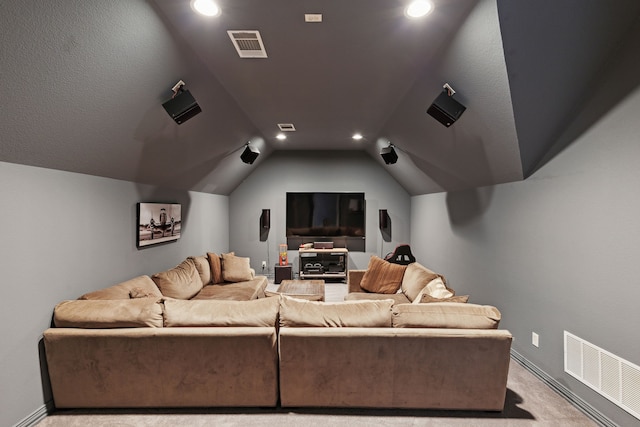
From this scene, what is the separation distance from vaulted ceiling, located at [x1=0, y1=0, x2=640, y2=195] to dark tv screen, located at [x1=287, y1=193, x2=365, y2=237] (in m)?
3.38

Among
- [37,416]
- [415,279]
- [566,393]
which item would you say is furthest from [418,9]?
[37,416]

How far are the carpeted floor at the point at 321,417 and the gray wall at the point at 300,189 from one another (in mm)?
4731

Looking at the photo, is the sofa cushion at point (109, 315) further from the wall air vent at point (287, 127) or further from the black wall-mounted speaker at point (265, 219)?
the black wall-mounted speaker at point (265, 219)

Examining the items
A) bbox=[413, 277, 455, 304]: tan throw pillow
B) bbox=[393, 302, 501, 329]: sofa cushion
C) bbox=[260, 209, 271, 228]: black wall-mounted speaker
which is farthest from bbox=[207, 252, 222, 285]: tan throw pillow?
bbox=[393, 302, 501, 329]: sofa cushion

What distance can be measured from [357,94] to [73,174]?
2.92 meters

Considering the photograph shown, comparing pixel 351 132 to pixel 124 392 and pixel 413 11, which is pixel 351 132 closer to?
pixel 413 11

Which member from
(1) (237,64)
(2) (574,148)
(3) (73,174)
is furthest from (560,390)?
(3) (73,174)

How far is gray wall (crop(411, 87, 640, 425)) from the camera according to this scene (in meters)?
2.03

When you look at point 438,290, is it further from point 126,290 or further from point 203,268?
point 203,268

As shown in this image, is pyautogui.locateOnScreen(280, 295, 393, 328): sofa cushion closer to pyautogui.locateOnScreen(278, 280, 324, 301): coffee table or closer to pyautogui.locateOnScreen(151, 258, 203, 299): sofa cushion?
pyautogui.locateOnScreen(278, 280, 324, 301): coffee table

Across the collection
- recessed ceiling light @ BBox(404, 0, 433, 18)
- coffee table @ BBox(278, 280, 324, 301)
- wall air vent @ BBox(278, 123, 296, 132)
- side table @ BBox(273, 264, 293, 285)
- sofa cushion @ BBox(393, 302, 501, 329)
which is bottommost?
side table @ BBox(273, 264, 293, 285)

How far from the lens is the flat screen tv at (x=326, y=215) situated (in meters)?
6.96

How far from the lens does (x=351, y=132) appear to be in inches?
209

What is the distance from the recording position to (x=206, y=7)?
6.63ft
